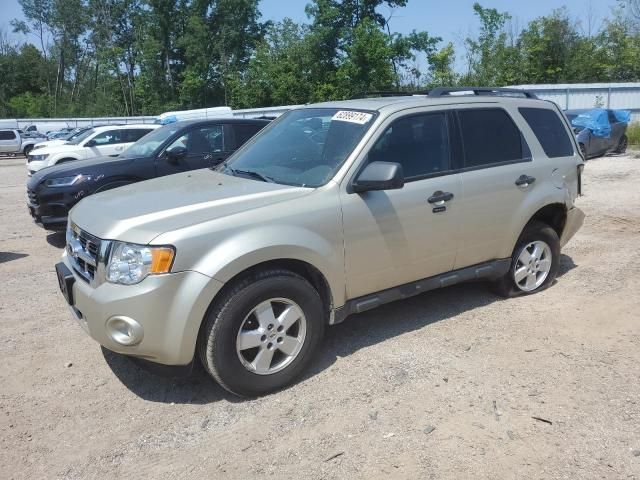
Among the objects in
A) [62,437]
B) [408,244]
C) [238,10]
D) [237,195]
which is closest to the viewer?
[62,437]

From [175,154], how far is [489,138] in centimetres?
433

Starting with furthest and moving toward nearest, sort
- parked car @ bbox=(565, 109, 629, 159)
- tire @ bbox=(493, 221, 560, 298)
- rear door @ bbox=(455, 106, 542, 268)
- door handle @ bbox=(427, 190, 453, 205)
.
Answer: parked car @ bbox=(565, 109, 629, 159) → tire @ bbox=(493, 221, 560, 298) → rear door @ bbox=(455, 106, 542, 268) → door handle @ bbox=(427, 190, 453, 205)

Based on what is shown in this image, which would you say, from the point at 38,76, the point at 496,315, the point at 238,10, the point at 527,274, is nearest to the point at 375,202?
the point at 496,315

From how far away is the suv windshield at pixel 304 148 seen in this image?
3980mm

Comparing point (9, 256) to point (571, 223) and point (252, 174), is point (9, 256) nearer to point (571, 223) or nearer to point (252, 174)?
point (252, 174)

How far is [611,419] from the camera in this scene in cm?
327

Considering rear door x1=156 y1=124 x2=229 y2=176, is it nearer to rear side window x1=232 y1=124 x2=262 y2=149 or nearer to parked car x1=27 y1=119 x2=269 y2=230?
parked car x1=27 y1=119 x2=269 y2=230

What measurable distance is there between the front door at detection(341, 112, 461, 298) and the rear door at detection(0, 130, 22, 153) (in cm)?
3200

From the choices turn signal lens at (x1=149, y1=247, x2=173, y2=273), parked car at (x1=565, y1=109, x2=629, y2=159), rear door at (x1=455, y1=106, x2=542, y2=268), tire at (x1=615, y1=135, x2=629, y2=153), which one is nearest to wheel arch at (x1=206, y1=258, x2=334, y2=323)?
turn signal lens at (x1=149, y1=247, x2=173, y2=273)

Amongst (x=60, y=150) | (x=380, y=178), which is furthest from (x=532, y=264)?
(x=60, y=150)

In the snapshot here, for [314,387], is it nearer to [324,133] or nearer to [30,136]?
[324,133]

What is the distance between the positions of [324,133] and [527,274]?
94.3 inches

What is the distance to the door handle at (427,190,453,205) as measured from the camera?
4.22m

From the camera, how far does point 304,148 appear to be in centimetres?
427
